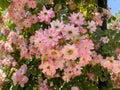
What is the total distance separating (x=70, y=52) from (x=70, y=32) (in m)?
0.17

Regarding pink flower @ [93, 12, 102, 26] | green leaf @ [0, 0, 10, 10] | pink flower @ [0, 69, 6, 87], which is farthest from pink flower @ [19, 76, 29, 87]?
pink flower @ [93, 12, 102, 26]

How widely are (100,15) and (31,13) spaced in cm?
95

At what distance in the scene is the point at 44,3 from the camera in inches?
162

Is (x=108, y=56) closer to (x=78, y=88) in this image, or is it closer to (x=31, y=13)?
(x=78, y=88)

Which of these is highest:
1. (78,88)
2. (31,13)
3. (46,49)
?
(31,13)

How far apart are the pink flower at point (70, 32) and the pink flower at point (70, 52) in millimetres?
76

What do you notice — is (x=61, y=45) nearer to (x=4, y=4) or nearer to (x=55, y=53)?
(x=55, y=53)

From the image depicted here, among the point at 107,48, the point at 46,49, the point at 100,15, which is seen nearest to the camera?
the point at 46,49

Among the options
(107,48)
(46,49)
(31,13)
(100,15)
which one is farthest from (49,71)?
(100,15)

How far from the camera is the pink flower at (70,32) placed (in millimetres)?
3273

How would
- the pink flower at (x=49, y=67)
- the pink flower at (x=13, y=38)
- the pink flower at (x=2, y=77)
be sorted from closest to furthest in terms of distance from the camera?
the pink flower at (x=49, y=67) < the pink flower at (x=2, y=77) < the pink flower at (x=13, y=38)

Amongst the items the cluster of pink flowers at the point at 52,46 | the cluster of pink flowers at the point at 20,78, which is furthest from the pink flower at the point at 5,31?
the cluster of pink flowers at the point at 20,78

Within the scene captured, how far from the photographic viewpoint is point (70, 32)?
329 cm

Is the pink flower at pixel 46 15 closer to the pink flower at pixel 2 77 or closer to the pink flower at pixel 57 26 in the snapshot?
the pink flower at pixel 57 26
